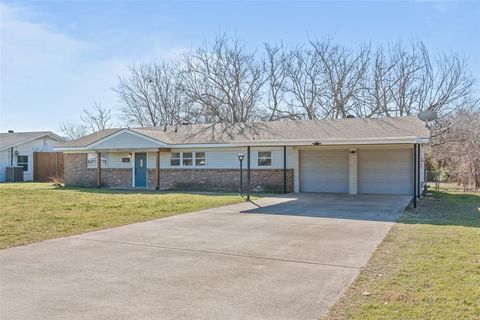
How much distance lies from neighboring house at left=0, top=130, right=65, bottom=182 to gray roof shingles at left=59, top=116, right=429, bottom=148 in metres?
7.51

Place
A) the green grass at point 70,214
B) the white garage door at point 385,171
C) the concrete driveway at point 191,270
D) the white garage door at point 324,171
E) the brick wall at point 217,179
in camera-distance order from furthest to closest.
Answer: the brick wall at point 217,179 → the white garage door at point 324,171 → the white garage door at point 385,171 → the green grass at point 70,214 → the concrete driveway at point 191,270

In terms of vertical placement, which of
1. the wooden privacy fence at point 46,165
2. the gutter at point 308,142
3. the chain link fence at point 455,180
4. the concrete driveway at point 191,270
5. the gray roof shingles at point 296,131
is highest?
the gray roof shingles at point 296,131

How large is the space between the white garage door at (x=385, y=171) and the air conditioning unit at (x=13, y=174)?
23.2 metres

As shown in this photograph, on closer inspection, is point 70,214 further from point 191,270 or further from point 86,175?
point 86,175

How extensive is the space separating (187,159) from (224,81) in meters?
14.4

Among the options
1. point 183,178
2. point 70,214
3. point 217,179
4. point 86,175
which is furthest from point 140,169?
point 70,214

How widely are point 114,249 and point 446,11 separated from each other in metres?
12.4

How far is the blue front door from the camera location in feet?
72.4

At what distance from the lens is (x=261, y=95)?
35.1 metres

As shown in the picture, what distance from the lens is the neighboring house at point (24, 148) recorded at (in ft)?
96.1

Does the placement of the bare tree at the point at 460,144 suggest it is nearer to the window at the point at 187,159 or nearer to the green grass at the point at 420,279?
the window at the point at 187,159

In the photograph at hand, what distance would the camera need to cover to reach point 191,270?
19.0 ft

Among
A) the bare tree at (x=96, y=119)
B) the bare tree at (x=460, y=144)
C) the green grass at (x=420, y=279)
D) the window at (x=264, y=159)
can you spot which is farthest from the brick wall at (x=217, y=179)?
the bare tree at (x=96, y=119)

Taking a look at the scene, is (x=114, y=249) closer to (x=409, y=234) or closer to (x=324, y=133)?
(x=409, y=234)
